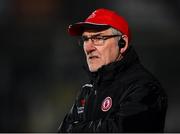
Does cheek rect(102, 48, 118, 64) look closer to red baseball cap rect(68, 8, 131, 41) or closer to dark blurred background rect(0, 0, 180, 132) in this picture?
red baseball cap rect(68, 8, 131, 41)

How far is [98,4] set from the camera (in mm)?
12484

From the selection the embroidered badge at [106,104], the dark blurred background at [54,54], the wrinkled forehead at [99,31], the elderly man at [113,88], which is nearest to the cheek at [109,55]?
the elderly man at [113,88]

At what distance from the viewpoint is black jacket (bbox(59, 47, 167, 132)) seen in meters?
3.45

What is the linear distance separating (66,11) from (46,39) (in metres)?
0.88

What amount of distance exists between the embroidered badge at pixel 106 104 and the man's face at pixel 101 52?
235 mm

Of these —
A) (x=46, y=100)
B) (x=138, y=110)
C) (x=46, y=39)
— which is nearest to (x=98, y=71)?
(x=138, y=110)

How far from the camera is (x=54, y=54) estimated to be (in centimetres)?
1207

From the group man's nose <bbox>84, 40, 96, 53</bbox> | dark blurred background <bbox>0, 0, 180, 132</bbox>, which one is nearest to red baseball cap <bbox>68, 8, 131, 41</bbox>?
man's nose <bbox>84, 40, 96, 53</bbox>

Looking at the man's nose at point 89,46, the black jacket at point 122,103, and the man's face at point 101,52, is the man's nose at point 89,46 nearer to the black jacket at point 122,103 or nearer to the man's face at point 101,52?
the man's face at point 101,52

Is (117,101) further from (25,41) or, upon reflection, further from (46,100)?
(25,41)

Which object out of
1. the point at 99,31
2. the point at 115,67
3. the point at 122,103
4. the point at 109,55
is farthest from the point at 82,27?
the point at 122,103

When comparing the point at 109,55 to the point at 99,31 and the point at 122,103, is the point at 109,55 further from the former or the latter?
the point at 122,103

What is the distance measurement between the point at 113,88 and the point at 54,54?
8.43m

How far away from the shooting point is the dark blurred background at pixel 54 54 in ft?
37.5
